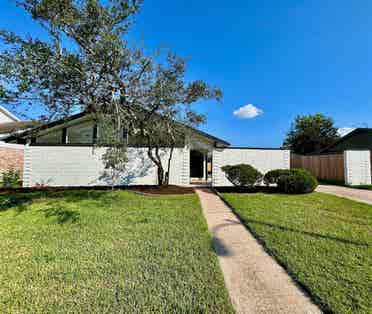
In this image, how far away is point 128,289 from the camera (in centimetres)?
240

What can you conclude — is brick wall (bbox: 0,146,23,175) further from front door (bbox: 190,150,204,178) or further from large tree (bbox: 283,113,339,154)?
large tree (bbox: 283,113,339,154)

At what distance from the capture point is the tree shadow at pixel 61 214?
5.12 meters

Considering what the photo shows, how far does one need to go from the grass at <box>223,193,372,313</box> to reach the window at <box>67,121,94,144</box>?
10540 millimetres

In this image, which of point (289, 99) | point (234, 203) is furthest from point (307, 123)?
point (234, 203)

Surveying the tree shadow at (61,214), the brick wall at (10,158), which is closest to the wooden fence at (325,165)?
the tree shadow at (61,214)

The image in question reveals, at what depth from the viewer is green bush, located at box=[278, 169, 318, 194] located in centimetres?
807

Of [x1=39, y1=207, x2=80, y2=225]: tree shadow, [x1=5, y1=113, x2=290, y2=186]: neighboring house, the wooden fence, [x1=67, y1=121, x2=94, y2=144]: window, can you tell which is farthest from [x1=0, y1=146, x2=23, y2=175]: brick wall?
the wooden fence

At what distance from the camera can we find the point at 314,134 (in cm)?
3108

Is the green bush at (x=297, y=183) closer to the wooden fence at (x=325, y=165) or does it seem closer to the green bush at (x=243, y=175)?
the green bush at (x=243, y=175)

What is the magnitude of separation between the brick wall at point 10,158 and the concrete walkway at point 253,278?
14379 mm

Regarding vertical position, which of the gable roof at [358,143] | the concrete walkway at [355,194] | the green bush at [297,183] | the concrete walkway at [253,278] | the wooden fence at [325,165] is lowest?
the concrete walkway at [253,278]

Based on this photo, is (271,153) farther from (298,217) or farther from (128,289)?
(128,289)

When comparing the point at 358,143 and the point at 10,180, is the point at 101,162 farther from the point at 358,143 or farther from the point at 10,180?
the point at 358,143

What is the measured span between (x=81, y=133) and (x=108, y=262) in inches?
461
